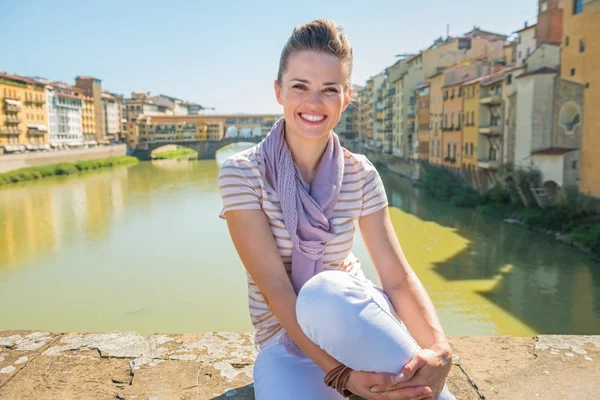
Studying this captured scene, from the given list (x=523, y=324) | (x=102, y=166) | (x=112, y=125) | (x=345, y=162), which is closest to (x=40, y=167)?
(x=102, y=166)

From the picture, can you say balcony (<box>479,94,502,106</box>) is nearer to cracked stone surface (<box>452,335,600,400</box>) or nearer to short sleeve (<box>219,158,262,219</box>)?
cracked stone surface (<box>452,335,600,400</box>)

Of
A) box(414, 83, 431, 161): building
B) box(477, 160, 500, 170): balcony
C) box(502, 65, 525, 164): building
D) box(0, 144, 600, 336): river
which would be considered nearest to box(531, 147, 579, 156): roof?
box(502, 65, 525, 164): building

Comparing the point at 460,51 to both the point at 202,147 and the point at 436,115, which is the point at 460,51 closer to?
the point at 436,115

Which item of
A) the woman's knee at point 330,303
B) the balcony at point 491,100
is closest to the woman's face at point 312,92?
the woman's knee at point 330,303

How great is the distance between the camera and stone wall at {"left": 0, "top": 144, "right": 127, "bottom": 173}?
25553 mm

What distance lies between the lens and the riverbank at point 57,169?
24.1 metres

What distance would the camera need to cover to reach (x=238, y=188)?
1.31 meters

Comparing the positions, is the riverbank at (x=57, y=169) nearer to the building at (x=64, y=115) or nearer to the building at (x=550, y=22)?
the building at (x=64, y=115)

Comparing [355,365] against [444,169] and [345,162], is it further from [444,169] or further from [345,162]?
[444,169]

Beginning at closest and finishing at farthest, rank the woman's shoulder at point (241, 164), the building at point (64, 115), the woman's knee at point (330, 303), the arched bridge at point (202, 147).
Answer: the woman's knee at point (330, 303)
the woman's shoulder at point (241, 164)
the building at point (64, 115)
the arched bridge at point (202, 147)

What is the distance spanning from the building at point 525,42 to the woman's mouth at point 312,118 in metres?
17.2

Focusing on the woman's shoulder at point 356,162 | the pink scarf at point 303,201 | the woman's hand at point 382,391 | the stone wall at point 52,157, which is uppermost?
the woman's shoulder at point 356,162

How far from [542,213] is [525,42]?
727 cm

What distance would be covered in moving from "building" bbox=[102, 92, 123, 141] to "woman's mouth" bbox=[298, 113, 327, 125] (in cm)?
4869
